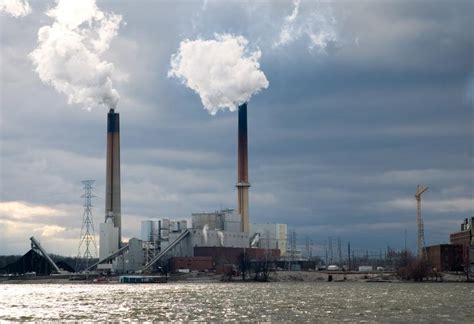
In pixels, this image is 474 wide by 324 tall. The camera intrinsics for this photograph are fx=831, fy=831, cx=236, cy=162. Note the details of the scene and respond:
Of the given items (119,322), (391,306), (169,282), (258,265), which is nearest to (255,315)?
(119,322)

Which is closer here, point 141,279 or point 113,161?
point 141,279

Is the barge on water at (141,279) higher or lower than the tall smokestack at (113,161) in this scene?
lower

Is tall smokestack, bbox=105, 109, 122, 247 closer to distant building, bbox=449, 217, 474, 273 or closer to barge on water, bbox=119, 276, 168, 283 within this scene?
barge on water, bbox=119, 276, 168, 283

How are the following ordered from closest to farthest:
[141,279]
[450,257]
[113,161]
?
1. [141,279]
2. [113,161]
3. [450,257]

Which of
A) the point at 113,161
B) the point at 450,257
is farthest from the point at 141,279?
the point at 450,257

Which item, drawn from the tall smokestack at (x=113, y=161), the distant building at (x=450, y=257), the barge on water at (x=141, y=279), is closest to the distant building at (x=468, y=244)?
the distant building at (x=450, y=257)

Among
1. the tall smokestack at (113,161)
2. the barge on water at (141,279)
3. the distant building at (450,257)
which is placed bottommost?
the barge on water at (141,279)

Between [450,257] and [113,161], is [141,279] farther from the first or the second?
[450,257]

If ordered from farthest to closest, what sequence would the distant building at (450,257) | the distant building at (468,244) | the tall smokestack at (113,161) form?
1. the distant building at (450,257)
2. the tall smokestack at (113,161)
3. the distant building at (468,244)

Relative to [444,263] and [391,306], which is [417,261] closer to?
[444,263]

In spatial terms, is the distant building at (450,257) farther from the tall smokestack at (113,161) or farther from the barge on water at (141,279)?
the tall smokestack at (113,161)

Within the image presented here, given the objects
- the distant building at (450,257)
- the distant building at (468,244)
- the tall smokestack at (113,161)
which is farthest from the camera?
the distant building at (450,257)

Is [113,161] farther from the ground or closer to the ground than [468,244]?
farther from the ground

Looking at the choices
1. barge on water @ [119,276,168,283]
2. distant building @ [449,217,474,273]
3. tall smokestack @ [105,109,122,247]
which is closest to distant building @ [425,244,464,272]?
distant building @ [449,217,474,273]
